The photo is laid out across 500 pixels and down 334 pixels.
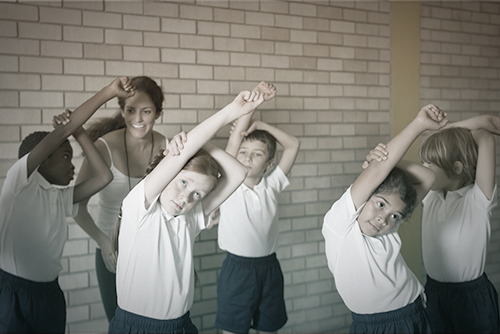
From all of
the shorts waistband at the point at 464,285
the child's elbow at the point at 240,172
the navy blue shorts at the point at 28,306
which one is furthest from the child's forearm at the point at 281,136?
the navy blue shorts at the point at 28,306

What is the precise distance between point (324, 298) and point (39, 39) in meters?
2.72

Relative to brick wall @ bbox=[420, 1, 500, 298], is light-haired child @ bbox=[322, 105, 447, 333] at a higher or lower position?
lower

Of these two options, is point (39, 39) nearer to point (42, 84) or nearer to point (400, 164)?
point (42, 84)

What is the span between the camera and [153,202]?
174 cm

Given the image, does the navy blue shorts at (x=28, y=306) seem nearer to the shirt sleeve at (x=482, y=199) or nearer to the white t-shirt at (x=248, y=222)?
the white t-shirt at (x=248, y=222)

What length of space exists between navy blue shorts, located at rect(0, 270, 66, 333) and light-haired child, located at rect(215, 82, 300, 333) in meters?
0.95

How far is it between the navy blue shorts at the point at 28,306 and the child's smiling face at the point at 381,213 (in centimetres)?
160

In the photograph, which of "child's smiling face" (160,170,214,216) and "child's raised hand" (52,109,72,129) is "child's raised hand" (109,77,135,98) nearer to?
"child's raised hand" (52,109,72,129)

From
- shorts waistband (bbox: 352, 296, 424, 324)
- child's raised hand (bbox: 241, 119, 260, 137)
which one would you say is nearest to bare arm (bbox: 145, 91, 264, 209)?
child's raised hand (bbox: 241, 119, 260, 137)

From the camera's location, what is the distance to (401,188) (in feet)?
6.16

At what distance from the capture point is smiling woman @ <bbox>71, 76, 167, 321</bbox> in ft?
7.70

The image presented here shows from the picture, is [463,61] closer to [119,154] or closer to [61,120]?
[119,154]

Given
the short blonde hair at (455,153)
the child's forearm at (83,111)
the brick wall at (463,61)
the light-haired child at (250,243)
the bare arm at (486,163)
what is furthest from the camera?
the brick wall at (463,61)

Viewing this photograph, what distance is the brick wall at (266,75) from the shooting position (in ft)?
7.52
